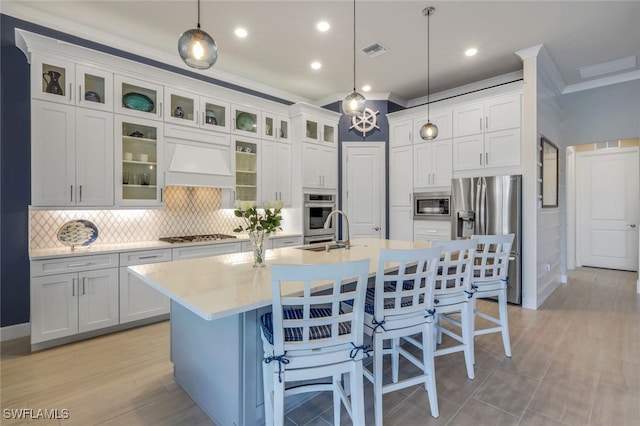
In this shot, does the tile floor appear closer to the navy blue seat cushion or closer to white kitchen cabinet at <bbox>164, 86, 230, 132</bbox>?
the navy blue seat cushion

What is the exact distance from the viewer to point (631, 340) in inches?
118

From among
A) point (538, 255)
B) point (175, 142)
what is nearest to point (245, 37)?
point (175, 142)

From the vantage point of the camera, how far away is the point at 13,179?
3016 millimetres

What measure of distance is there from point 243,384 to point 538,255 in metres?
4.01

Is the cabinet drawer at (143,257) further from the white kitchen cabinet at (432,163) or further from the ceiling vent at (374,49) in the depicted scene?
the white kitchen cabinet at (432,163)

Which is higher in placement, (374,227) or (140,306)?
(374,227)

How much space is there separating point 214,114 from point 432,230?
3597mm

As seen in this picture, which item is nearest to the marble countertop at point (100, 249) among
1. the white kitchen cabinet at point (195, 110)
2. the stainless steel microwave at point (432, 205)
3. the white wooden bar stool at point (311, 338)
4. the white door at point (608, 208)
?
the white kitchen cabinet at point (195, 110)

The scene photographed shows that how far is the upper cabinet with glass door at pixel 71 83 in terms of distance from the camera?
2.85 metres

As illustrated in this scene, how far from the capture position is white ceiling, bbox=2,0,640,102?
3.02 metres

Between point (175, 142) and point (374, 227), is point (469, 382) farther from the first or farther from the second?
point (175, 142)

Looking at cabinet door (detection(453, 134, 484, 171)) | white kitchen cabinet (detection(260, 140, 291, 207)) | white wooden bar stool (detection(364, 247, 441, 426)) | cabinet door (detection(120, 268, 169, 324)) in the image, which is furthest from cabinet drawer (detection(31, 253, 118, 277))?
cabinet door (detection(453, 134, 484, 171))

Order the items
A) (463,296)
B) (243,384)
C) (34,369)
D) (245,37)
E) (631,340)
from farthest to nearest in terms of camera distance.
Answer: (245,37) < (631,340) < (34,369) < (463,296) < (243,384)

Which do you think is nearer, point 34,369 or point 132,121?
point 34,369
